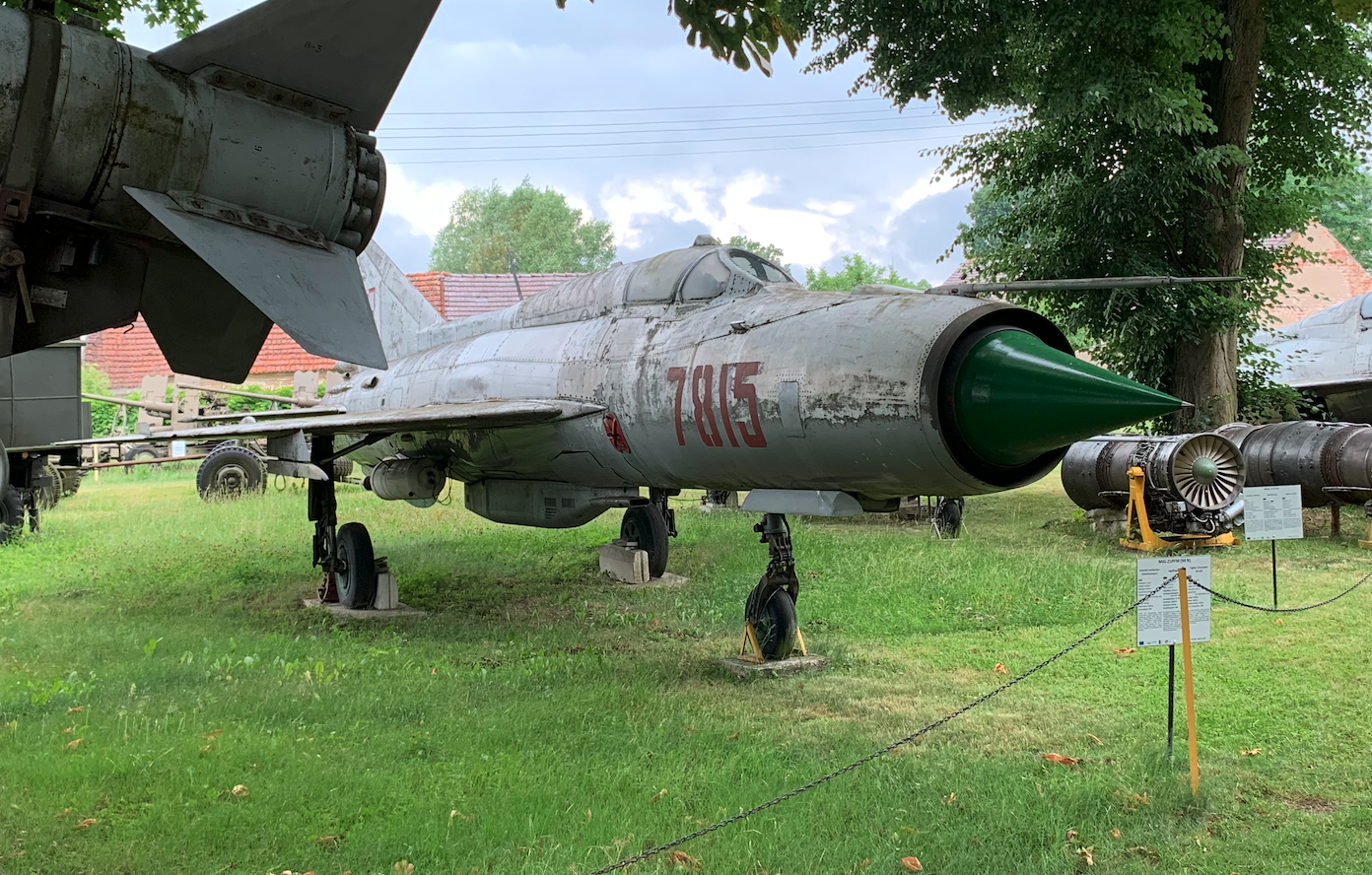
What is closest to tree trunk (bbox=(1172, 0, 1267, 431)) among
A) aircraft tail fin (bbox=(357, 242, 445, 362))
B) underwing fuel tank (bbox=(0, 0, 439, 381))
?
aircraft tail fin (bbox=(357, 242, 445, 362))

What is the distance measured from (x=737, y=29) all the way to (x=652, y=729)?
360 cm

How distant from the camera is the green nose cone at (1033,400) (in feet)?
14.4

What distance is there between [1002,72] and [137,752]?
14112mm

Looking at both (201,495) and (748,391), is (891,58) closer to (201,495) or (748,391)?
(748,391)

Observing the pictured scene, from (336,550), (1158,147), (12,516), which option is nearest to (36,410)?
(12,516)

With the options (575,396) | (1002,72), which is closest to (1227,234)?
(1002,72)

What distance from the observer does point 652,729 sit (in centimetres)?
527

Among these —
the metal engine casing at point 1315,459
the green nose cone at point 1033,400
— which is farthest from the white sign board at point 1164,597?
the metal engine casing at point 1315,459

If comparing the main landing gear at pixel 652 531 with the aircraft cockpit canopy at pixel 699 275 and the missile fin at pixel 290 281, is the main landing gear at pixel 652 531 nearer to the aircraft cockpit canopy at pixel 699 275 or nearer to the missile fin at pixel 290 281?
the aircraft cockpit canopy at pixel 699 275

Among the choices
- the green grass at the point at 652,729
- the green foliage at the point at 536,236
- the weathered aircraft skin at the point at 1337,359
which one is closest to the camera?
the green grass at the point at 652,729

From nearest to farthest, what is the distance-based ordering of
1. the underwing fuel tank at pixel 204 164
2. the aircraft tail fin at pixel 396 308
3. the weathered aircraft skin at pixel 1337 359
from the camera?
the underwing fuel tank at pixel 204 164 < the aircraft tail fin at pixel 396 308 < the weathered aircraft skin at pixel 1337 359

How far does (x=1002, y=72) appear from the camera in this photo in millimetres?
14828

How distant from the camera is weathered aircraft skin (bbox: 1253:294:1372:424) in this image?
16422mm

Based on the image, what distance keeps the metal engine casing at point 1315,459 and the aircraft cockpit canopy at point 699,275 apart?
7833 millimetres
